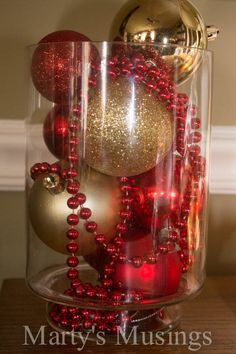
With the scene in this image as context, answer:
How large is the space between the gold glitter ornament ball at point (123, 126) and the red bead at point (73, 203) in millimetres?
46

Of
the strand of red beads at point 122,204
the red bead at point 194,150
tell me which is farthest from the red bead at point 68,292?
the red bead at point 194,150

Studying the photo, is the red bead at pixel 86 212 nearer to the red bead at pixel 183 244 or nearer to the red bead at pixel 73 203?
the red bead at pixel 73 203

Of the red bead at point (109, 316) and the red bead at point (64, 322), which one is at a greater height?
the red bead at point (109, 316)

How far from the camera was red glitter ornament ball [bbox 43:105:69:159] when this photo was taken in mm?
579

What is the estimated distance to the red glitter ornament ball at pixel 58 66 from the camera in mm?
561

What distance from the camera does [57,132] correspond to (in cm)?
59

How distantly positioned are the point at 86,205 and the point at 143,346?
0.56ft

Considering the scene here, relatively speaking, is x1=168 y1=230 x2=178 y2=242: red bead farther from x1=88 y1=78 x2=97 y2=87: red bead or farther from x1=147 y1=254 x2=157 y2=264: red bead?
A: x1=88 y1=78 x2=97 y2=87: red bead

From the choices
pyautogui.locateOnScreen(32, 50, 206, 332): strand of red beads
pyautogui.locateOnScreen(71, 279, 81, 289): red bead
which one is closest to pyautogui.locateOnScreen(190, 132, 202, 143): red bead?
pyautogui.locateOnScreen(32, 50, 206, 332): strand of red beads

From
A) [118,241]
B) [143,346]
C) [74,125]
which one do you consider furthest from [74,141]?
[143,346]

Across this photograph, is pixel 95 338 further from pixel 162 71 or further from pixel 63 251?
pixel 162 71

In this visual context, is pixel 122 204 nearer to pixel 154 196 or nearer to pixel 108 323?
pixel 154 196

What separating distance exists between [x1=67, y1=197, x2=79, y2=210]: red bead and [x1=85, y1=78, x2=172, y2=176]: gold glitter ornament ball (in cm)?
5

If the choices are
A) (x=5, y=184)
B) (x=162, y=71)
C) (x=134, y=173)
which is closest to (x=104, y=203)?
(x=134, y=173)
